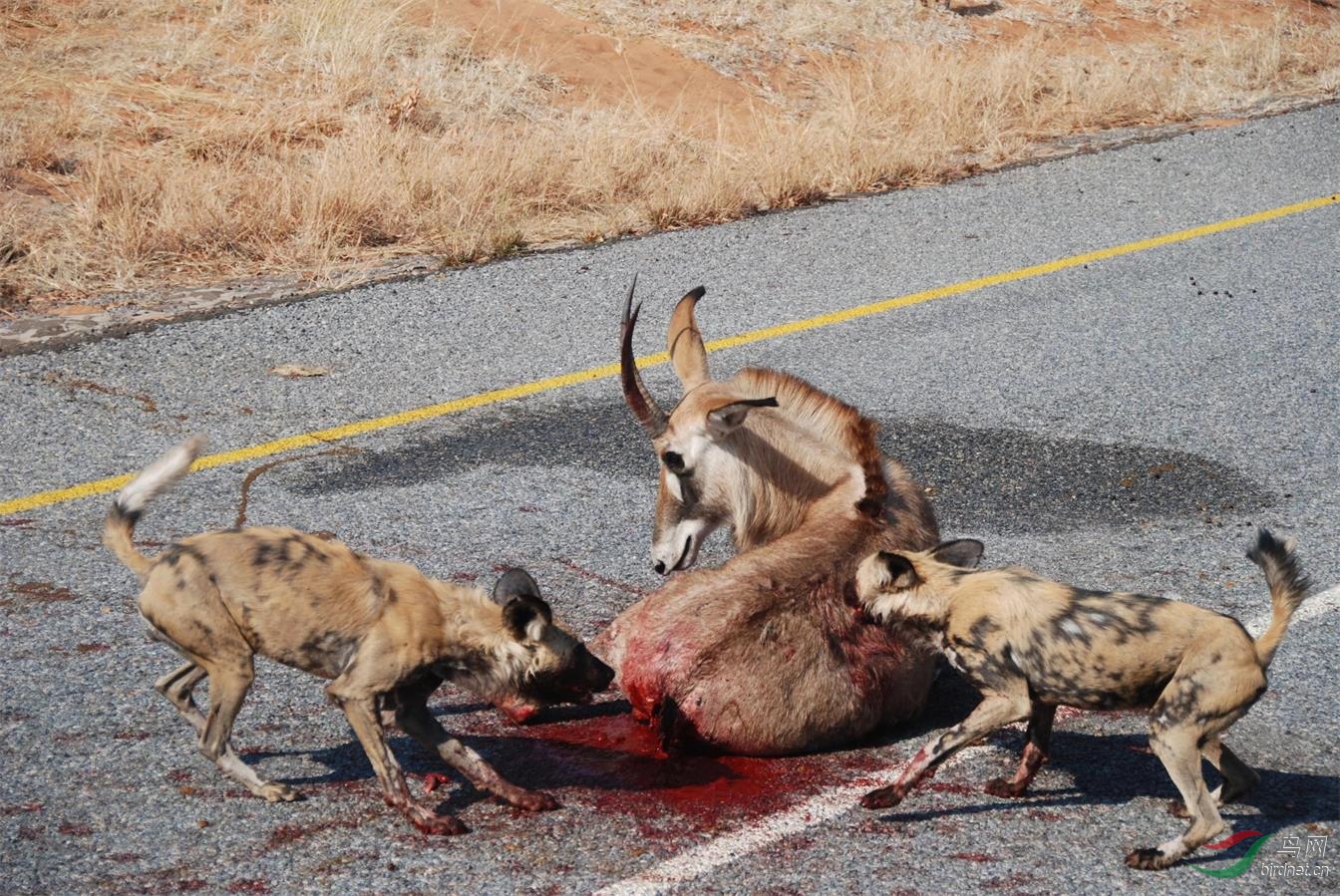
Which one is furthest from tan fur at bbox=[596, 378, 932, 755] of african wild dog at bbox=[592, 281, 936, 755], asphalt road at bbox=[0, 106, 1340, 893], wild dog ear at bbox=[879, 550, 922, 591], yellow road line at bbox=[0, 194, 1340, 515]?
yellow road line at bbox=[0, 194, 1340, 515]

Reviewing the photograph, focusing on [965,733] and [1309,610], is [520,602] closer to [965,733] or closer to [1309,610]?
[965,733]

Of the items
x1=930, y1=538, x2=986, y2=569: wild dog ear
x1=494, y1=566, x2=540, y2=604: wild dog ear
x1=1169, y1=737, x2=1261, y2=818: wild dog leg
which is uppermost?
x1=930, y1=538, x2=986, y2=569: wild dog ear

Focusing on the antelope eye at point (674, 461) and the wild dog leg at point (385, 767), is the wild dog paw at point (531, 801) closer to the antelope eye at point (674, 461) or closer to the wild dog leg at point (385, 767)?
the wild dog leg at point (385, 767)

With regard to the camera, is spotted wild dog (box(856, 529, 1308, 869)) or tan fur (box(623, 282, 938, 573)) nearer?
spotted wild dog (box(856, 529, 1308, 869))

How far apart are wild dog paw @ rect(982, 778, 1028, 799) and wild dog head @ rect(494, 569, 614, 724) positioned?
1451 millimetres

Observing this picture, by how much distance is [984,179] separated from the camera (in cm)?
1466

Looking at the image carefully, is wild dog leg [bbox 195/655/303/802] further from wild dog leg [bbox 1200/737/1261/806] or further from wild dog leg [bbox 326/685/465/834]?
wild dog leg [bbox 1200/737/1261/806]

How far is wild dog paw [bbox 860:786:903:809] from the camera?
5.40 meters

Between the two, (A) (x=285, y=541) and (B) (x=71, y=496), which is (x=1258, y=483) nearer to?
(A) (x=285, y=541)

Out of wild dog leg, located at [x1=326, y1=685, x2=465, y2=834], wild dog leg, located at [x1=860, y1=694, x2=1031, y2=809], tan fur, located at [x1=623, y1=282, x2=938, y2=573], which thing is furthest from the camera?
tan fur, located at [x1=623, y1=282, x2=938, y2=573]

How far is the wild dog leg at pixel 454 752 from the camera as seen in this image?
535 cm

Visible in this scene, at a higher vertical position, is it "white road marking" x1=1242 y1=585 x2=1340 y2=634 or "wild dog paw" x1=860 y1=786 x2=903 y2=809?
"white road marking" x1=1242 y1=585 x2=1340 y2=634

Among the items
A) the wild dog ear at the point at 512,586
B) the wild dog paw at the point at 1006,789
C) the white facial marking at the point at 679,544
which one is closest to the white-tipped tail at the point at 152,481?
the wild dog ear at the point at 512,586

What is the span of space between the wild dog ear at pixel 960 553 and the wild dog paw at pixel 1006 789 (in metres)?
0.79
